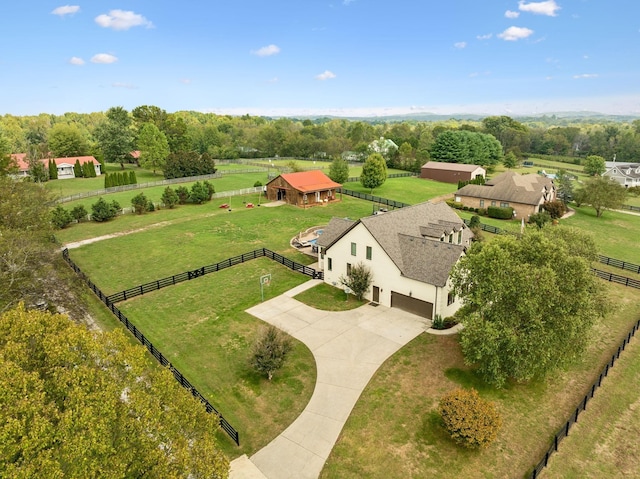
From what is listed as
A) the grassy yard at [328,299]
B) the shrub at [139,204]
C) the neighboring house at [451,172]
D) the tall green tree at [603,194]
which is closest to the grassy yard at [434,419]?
the grassy yard at [328,299]

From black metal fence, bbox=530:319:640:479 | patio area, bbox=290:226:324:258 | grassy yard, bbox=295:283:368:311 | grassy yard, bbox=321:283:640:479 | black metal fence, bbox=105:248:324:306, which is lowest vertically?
grassy yard, bbox=321:283:640:479

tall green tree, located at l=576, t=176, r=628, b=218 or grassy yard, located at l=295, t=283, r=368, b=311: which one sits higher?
tall green tree, located at l=576, t=176, r=628, b=218

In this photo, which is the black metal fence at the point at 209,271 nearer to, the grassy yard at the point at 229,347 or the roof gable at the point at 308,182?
the grassy yard at the point at 229,347

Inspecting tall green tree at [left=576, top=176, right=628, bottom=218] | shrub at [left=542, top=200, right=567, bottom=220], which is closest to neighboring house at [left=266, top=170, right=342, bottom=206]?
shrub at [left=542, top=200, right=567, bottom=220]

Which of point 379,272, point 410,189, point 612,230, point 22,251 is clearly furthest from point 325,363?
point 410,189

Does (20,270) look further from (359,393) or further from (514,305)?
(514,305)

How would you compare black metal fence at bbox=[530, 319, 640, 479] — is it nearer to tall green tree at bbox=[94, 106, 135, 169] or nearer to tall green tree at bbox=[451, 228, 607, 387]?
tall green tree at bbox=[451, 228, 607, 387]

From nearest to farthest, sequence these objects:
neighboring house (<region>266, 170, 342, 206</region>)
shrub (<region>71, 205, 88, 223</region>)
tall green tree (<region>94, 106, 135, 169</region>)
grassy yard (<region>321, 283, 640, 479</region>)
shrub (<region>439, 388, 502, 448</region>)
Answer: grassy yard (<region>321, 283, 640, 479</region>) → shrub (<region>439, 388, 502, 448</region>) → shrub (<region>71, 205, 88, 223</region>) → neighboring house (<region>266, 170, 342, 206</region>) → tall green tree (<region>94, 106, 135, 169</region>)

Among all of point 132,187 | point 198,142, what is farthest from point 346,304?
point 198,142
